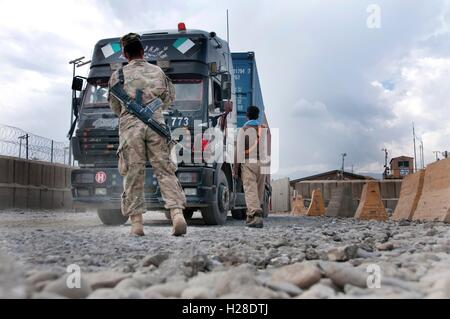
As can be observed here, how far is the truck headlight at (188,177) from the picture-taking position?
739cm

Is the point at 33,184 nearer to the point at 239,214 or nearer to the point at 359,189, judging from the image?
the point at 239,214

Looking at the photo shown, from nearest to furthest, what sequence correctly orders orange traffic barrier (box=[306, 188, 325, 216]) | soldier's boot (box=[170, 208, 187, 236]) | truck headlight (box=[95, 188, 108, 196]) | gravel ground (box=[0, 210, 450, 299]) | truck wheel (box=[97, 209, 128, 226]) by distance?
1. gravel ground (box=[0, 210, 450, 299])
2. soldier's boot (box=[170, 208, 187, 236])
3. truck headlight (box=[95, 188, 108, 196])
4. truck wheel (box=[97, 209, 128, 226])
5. orange traffic barrier (box=[306, 188, 325, 216])

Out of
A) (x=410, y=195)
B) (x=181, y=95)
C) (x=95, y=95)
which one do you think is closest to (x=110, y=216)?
(x=95, y=95)

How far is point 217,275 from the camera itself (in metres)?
2.34

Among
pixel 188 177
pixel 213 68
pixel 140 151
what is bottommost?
pixel 188 177

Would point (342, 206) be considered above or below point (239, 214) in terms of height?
above

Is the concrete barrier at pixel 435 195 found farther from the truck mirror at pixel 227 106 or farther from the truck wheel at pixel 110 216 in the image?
the truck wheel at pixel 110 216

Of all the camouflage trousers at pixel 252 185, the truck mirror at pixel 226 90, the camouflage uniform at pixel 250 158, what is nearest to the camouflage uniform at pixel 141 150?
the camouflage trousers at pixel 252 185

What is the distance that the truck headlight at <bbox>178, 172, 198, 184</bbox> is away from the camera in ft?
24.3

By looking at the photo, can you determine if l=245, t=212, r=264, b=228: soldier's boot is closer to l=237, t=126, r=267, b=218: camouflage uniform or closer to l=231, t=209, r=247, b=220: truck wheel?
l=237, t=126, r=267, b=218: camouflage uniform

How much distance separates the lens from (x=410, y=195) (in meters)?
9.58

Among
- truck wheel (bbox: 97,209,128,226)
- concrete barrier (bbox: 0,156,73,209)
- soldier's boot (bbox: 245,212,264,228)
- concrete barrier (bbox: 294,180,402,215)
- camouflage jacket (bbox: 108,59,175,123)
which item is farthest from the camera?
concrete barrier (bbox: 294,180,402,215)

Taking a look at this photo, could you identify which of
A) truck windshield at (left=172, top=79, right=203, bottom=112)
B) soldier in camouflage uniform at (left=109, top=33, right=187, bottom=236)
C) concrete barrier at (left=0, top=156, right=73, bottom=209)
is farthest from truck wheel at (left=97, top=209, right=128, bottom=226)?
concrete barrier at (left=0, top=156, right=73, bottom=209)

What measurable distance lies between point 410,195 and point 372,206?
1.20m
